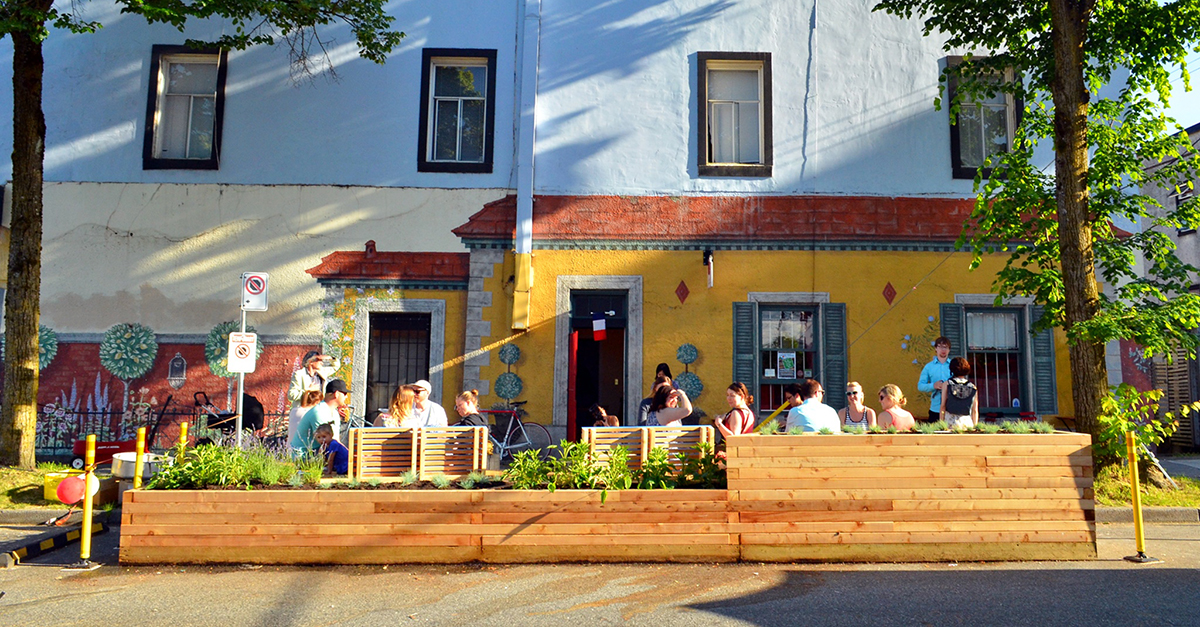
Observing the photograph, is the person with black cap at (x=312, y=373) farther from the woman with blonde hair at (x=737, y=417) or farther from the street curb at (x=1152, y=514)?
the street curb at (x=1152, y=514)

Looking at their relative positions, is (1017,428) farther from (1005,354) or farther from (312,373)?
(312,373)

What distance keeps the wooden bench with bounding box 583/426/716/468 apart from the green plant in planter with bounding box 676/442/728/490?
132 mm

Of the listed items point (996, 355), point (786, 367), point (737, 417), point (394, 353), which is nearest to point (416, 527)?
point (737, 417)

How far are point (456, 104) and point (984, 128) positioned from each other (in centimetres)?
819

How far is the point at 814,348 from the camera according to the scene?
12.8 metres

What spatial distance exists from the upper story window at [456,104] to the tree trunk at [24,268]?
194 inches

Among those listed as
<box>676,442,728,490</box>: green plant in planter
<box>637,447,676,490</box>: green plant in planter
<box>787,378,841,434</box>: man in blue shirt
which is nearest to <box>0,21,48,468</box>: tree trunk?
<box>637,447,676,490</box>: green plant in planter

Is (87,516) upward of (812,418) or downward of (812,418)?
downward

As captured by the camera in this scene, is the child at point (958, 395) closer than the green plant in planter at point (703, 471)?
No

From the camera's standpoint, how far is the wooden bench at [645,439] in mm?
7449

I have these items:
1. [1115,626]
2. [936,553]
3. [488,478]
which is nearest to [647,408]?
[488,478]

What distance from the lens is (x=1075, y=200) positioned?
32.1ft

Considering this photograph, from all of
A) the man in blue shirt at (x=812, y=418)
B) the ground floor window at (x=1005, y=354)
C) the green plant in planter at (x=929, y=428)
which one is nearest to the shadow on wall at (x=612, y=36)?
the ground floor window at (x=1005, y=354)

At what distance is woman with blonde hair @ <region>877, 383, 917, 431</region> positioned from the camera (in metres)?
7.87
